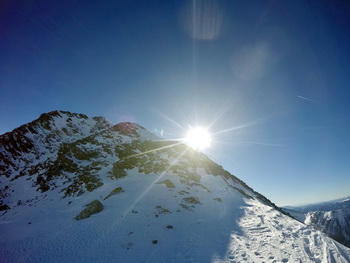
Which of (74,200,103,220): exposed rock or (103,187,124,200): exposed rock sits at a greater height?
(103,187,124,200): exposed rock

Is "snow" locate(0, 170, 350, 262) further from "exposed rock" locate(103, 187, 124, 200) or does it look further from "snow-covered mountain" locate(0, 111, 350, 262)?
"exposed rock" locate(103, 187, 124, 200)

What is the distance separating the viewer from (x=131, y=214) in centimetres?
1967

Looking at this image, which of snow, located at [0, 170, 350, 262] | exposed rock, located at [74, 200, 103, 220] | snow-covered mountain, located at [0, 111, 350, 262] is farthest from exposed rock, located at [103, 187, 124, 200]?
exposed rock, located at [74, 200, 103, 220]

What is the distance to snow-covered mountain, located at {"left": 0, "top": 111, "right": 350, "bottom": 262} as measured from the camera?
1338 centimetres

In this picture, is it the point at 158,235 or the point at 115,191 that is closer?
the point at 158,235

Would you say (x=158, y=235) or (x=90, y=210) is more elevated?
(x=90, y=210)

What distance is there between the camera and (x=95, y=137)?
52.8 m

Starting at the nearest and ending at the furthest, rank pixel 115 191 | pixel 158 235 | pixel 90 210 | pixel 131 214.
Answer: pixel 158 235 → pixel 131 214 → pixel 90 210 → pixel 115 191

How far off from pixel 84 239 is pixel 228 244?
13284mm

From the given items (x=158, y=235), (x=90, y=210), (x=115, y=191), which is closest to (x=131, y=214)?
(x=158, y=235)

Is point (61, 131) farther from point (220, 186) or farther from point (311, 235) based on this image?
point (311, 235)

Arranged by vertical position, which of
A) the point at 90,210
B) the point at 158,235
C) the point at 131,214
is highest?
the point at 131,214

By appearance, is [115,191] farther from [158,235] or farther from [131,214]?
[158,235]

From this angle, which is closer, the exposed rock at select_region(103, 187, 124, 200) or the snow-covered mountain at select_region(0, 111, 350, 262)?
the snow-covered mountain at select_region(0, 111, 350, 262)
